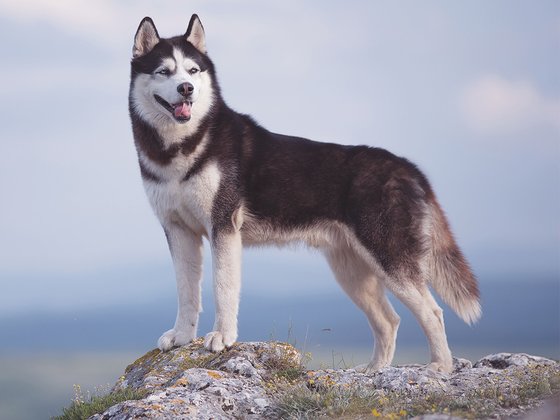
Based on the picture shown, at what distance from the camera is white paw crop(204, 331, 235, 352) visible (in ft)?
25.0

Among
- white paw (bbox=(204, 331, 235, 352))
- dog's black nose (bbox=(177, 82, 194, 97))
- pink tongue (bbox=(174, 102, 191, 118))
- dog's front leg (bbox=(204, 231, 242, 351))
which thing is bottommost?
white paw (bbox=(204, 331, 235, 352))

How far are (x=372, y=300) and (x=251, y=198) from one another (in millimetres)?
1974

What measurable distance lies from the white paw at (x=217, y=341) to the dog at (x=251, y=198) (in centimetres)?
1

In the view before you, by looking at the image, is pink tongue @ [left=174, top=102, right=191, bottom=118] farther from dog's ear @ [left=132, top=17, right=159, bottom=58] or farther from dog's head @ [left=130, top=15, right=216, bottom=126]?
dog's ear @ [left=132, top=17, right=159, bottom=58]

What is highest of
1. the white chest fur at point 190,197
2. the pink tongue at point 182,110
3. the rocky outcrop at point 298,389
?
the pink tongue at point 182,110

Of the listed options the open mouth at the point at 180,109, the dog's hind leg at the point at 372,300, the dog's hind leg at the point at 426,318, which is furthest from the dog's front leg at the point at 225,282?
the dog's hind leg at the point at 426,318

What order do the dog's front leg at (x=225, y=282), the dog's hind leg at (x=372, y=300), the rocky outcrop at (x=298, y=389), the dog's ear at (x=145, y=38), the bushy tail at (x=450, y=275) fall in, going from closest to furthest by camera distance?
the rocky outcrop at (x=298, y=389) < the dog's front leg at (x=225, y=282) < the dog's ear at (x=145, y=38) < the bushy tail at (x=450, y=275) < the dog's hind leg at (x=372, y=300)

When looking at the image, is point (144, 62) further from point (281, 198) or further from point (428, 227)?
point (428, 227)

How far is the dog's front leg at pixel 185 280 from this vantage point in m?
8.04

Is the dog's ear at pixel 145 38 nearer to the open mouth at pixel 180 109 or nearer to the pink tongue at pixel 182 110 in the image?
the open mouth at pixel 180 109

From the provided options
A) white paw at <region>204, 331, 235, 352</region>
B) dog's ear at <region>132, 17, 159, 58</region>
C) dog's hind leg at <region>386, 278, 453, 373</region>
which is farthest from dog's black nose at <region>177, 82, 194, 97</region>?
dog's hind leg at <region>386, 278, 453, 373</region>

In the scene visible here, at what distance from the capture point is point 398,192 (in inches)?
327

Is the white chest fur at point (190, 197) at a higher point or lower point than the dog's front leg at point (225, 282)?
higher

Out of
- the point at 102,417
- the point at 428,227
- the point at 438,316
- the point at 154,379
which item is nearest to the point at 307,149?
the point at 428,227
